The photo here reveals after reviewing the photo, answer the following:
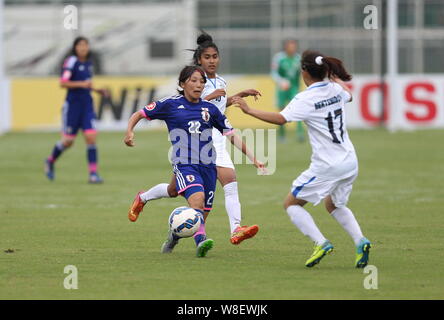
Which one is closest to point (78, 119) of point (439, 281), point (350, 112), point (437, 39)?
point (439, 281)

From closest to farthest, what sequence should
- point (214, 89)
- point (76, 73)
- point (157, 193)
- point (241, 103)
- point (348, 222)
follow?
1. point (241, 103)
2. point (348, 222)
3. point (157, 193)
4. point (214, 89)
5. point (76, 73)

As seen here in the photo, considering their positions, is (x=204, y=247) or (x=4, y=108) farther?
(x=4, y=108)

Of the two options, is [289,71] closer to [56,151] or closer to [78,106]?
[78,106]

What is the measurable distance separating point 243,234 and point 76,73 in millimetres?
7536

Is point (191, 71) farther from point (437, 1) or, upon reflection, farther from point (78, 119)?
point (437, 1)

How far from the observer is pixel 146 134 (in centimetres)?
2658

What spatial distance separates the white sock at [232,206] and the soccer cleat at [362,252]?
151 cm

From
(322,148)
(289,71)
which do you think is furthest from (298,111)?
(289,71)

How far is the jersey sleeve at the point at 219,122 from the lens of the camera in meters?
9.42

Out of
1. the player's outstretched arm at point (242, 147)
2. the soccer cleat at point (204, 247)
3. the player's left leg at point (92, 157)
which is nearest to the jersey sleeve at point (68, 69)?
the player's left leg at point (92, 157)

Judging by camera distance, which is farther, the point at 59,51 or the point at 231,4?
the point at 231,4

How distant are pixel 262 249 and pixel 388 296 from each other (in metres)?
2.53

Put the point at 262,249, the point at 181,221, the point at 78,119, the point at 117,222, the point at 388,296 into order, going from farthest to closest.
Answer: the point at 78,119 < the point at 117,222 < the point at 262,249 < the point at 181,221 < the point at 388,296

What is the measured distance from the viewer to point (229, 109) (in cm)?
2658
